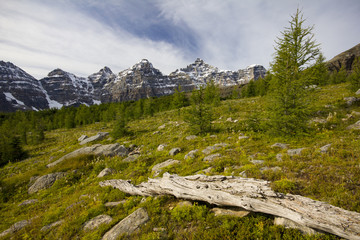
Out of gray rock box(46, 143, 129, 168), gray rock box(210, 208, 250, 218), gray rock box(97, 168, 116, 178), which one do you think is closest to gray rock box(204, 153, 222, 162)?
gray rock box(210, 208, 250, 218)

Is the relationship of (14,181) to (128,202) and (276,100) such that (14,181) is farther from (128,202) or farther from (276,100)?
(276,100)

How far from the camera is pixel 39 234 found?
17.9ft

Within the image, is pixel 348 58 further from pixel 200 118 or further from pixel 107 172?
pixel 107 172

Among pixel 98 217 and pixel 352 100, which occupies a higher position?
pixel 352 100

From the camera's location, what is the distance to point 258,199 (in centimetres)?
436

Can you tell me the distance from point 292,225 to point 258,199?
90cm

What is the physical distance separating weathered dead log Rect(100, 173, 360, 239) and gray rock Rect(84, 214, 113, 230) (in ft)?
5.03

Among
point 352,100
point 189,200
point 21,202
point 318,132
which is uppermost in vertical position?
point 352,100

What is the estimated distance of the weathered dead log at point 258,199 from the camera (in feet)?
10.8

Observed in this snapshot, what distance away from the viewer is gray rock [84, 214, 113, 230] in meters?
5.33

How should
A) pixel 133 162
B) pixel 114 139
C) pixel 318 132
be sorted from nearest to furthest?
pixel 318 132 < pixel 133 162 < pixel 114 139

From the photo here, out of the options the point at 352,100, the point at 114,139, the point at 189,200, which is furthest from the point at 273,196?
the point at 114,139

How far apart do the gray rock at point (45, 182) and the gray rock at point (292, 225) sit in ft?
44.0

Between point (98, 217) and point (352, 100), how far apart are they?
77.6ft
